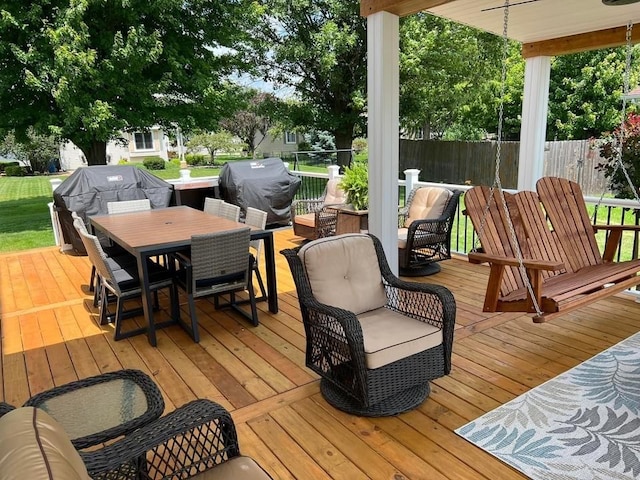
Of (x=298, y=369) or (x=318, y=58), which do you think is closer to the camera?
(x=298, y=369)

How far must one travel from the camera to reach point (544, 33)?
4.83m

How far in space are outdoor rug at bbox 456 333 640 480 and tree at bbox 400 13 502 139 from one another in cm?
1137

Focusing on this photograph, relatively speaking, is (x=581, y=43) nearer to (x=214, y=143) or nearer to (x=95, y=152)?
(x=95, y=152)

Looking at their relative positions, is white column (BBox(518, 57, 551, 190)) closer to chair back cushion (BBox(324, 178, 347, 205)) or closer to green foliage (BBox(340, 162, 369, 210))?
green foliage (BBox(340, 162, 369, 210))

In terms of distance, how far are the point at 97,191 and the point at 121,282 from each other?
319cm

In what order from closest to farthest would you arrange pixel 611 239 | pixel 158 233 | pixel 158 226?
pixel 611 239 → pixel 158 233 → pixel 158 226

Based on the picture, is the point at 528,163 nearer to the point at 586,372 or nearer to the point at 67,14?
the point at 586,372

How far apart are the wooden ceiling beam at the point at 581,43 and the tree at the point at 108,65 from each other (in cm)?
739

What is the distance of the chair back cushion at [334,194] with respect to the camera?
6.53 metres

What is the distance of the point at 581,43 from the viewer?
4.91m

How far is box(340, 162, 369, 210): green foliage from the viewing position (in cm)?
566

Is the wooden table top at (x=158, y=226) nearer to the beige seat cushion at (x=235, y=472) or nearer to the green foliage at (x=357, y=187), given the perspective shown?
the green foliage at (x=357, y=187)

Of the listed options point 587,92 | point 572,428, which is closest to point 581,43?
point 572,428

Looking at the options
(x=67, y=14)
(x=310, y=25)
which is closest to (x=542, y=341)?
(x=67, y=14)
